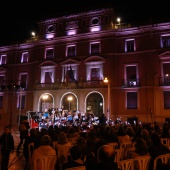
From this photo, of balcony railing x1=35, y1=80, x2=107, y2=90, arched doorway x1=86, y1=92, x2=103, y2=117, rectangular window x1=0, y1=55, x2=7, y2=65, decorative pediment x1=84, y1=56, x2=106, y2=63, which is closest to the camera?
balcony railing x1=35, y1=80, x2=107, y2=90

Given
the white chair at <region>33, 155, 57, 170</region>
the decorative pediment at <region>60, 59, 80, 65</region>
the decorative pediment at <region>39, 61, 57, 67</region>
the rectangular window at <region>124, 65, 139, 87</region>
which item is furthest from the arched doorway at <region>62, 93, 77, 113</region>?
the white chair at <region>33, 155, 57, 170</region>

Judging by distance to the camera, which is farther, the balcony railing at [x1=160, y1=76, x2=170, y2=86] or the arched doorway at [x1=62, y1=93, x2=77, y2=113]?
the arched doorway at [x1=62, y1=93, x2=77, y2=113]

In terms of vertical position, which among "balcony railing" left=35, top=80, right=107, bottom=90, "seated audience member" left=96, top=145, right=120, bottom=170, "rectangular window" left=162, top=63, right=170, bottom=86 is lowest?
"seated audience member" left=96, top=145, right=120, bottom=170

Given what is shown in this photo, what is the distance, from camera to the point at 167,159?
4.77 metres

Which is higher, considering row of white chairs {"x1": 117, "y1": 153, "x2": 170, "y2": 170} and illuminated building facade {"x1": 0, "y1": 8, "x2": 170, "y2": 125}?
illuminated building facade {"x1": 0, "y1": 8, "x2": 170, "y2": 125}

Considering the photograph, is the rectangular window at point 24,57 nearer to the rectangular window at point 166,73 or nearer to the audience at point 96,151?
the rectangular window at point 166,73

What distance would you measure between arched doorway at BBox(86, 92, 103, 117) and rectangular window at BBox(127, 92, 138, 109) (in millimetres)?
3426

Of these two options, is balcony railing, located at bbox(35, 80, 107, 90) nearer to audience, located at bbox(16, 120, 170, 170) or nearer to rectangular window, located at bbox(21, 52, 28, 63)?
rectangular window, located at bbox(21, 52, 28, 63)

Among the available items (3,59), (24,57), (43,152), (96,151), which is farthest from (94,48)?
(43,152)

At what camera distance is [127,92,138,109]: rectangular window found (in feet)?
80.7

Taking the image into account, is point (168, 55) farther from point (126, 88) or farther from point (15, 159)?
point (15, 159)

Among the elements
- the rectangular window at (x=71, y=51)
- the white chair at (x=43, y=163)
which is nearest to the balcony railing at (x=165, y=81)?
the rectangular window at (x=71, y=51)

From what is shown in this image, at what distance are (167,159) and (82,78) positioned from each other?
73.2 ft

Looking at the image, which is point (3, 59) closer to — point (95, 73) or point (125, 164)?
point (95, 73)
